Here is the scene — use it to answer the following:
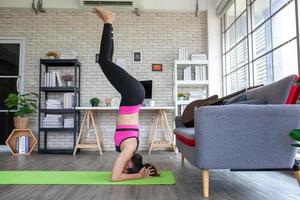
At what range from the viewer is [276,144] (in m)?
2.03

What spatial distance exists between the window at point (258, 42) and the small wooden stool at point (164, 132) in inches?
53.3

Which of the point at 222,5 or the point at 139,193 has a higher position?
the point at 222,5

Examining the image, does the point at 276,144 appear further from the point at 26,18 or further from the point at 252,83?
the point at 26,18

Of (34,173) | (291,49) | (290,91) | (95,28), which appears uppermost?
(95,28)

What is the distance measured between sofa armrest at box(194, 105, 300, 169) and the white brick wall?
11.6 feet

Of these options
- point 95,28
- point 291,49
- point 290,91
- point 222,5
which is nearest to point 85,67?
point 95,28

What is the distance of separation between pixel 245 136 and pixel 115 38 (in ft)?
13.9

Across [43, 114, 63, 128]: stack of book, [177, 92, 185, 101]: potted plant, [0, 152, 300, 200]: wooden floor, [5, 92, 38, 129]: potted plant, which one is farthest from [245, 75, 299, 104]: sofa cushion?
[5, 92, 38, 129]: potted plant

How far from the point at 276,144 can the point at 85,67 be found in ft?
14.3

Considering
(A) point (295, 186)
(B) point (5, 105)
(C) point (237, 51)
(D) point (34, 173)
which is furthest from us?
(B) point (5, 105)

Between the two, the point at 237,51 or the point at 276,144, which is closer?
the point at 276,144

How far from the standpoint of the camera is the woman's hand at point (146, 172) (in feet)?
8.65

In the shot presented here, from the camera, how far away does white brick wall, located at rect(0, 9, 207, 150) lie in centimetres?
563

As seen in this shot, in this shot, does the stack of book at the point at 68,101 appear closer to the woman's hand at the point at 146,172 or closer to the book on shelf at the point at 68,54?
the book on shelf at the point at 68,54
